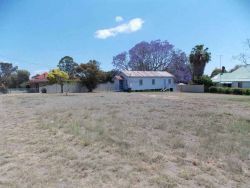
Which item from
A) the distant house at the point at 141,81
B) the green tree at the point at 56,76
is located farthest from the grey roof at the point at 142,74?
the green tree at the point at 56,76

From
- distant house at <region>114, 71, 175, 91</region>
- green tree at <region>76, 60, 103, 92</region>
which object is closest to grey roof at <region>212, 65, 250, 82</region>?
distant house at <region>114, 71, 175, 91</region>

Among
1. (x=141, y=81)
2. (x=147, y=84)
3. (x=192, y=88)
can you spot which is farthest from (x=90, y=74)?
(x=192, y=88)

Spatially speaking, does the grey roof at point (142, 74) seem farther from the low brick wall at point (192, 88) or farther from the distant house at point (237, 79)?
the distant house at point (237, 79)

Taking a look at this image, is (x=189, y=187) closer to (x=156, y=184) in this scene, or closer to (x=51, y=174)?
(x=156, y=184)

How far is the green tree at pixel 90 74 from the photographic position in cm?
4328

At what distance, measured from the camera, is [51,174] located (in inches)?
182

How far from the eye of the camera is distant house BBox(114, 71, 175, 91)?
47156 mm

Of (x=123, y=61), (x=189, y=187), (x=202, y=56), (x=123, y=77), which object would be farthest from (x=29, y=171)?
(x=123, y=61)

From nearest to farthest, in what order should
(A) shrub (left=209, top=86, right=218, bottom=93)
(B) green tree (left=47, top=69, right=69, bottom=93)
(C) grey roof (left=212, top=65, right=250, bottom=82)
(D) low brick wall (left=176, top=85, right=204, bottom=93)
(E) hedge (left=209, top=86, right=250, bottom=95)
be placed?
(B) green tree (left=47, top=69, right=69, bottom=93) → (E) hedge (left=209, top=86, right=250, bottom=95) → (A) shrub (left=209, top=86, right=218, bottom=93) → (D) low brick wall (left=176, top=85, right=204, bottom=93) → (C) grey roof (left=212, top=65, right=250, bottom=82)

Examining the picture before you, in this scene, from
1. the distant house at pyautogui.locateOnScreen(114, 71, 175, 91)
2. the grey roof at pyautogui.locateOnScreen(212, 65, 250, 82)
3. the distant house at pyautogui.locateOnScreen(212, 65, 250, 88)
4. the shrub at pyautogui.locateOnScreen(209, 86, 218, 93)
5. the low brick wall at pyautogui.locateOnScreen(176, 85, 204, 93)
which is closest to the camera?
the shrub at pyautogui.locateOnScreen(209, 86, 218, 93)

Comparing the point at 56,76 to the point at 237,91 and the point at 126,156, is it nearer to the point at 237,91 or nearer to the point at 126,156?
the point at 237,91

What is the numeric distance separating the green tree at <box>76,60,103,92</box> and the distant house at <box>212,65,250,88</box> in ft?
70.1

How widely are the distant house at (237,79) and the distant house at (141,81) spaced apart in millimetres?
9527

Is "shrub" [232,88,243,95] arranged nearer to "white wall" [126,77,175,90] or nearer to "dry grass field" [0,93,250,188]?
"white wall" [126,77,175,90]
